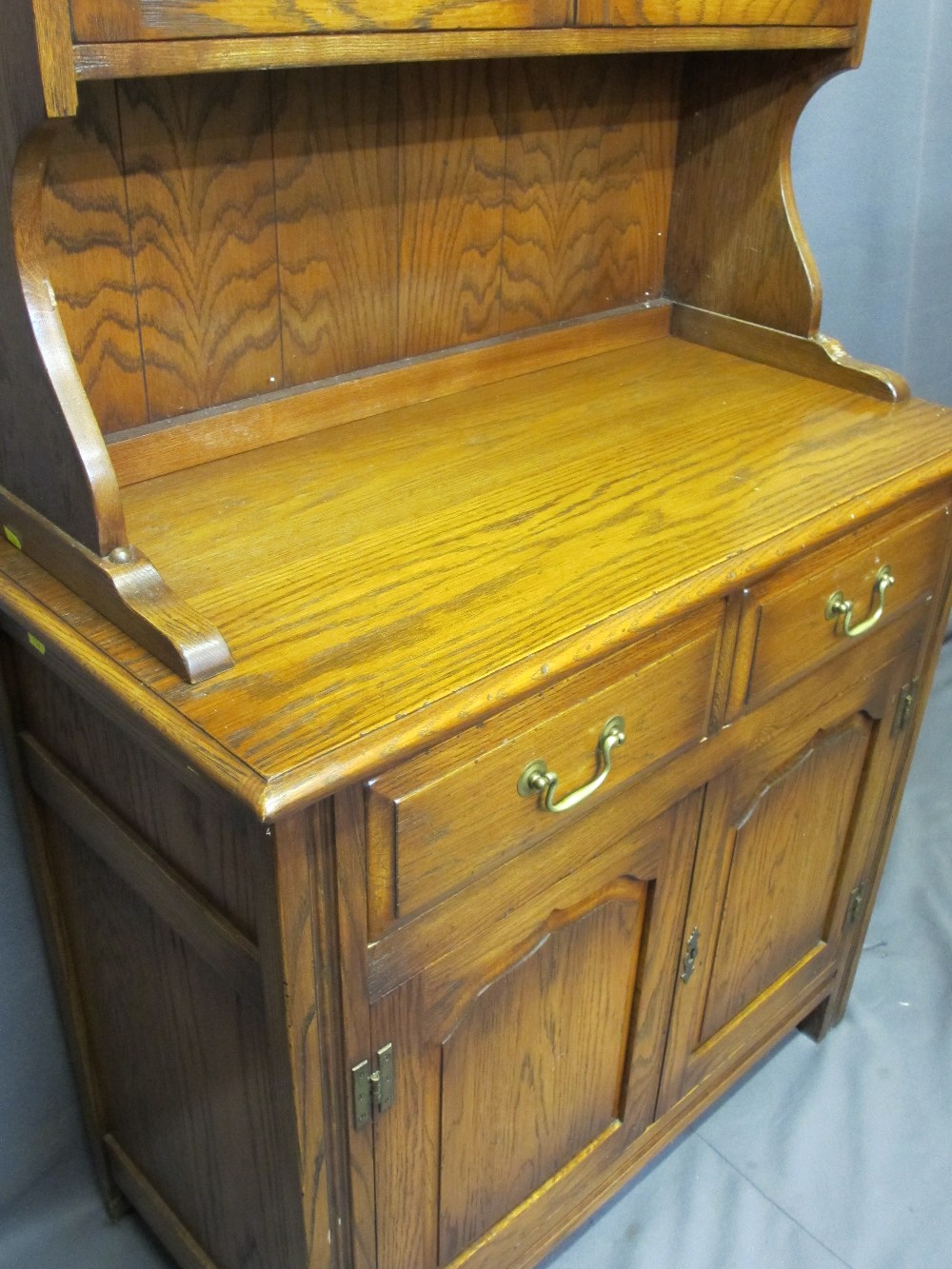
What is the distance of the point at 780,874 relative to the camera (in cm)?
147

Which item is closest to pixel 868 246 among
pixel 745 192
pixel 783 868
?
pixel 745 192

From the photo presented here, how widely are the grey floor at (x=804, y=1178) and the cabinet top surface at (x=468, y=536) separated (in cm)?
93

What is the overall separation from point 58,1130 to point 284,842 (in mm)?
932

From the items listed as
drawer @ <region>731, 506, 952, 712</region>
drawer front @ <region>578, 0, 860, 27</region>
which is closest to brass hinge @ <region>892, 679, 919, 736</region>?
drawer @ <region>731, 506, 952, 712</region>

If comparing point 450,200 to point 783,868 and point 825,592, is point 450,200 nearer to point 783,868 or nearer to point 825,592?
point 825,592

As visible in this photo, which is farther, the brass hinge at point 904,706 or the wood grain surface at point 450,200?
the brass hinge at point 904,706

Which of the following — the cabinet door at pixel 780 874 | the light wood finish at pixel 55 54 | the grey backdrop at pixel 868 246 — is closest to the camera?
the light wood finish at pixel 55 54

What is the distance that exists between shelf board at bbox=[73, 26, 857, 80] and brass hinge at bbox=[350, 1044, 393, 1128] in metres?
0.74

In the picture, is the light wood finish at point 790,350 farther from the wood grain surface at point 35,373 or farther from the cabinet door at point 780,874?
the wood grain surface at point 35,373

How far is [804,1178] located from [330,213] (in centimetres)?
134

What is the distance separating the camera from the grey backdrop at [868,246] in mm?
1436

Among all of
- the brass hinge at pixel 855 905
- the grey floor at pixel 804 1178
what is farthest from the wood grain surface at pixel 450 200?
the grey floor at pixel 804 1178

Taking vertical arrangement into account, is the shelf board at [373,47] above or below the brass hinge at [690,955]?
above

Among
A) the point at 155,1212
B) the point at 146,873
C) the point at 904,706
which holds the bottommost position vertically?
the point at 155,1212
